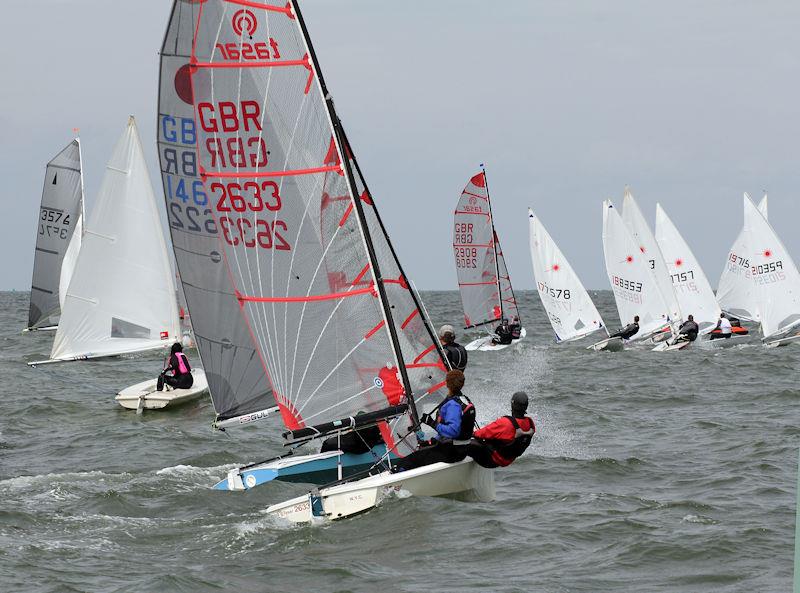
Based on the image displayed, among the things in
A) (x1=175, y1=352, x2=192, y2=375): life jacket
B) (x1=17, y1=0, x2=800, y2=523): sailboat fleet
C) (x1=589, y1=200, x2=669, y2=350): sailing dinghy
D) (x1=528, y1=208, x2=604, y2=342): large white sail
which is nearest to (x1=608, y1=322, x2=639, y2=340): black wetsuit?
(x1=589, y1=200, x2=669, y2=350): sailing dinghy

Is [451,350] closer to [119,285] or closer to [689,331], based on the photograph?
[119,285]

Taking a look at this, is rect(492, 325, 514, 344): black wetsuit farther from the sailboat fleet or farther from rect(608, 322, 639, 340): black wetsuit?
the sailboat fleet

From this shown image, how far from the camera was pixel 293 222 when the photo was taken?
34.0 ft

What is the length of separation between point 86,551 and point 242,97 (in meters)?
4.09

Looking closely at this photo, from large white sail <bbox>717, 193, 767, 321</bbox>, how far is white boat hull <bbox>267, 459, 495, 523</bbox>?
26.6 m

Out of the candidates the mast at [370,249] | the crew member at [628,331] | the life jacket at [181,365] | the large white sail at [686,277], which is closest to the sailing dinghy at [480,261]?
the crew member at [628,331]

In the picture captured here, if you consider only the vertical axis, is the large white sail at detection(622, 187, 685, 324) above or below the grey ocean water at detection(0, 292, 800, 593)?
above

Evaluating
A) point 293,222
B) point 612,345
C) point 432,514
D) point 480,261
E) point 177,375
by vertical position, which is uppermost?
point 293,222

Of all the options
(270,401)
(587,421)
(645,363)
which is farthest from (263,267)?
(645,363)

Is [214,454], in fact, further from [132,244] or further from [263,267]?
[132,244]

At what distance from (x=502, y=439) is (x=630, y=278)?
82.6ft

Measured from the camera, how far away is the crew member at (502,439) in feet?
31.8

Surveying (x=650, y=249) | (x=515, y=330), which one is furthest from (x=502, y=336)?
(x=650, y=249)

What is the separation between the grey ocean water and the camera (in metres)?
8.44
